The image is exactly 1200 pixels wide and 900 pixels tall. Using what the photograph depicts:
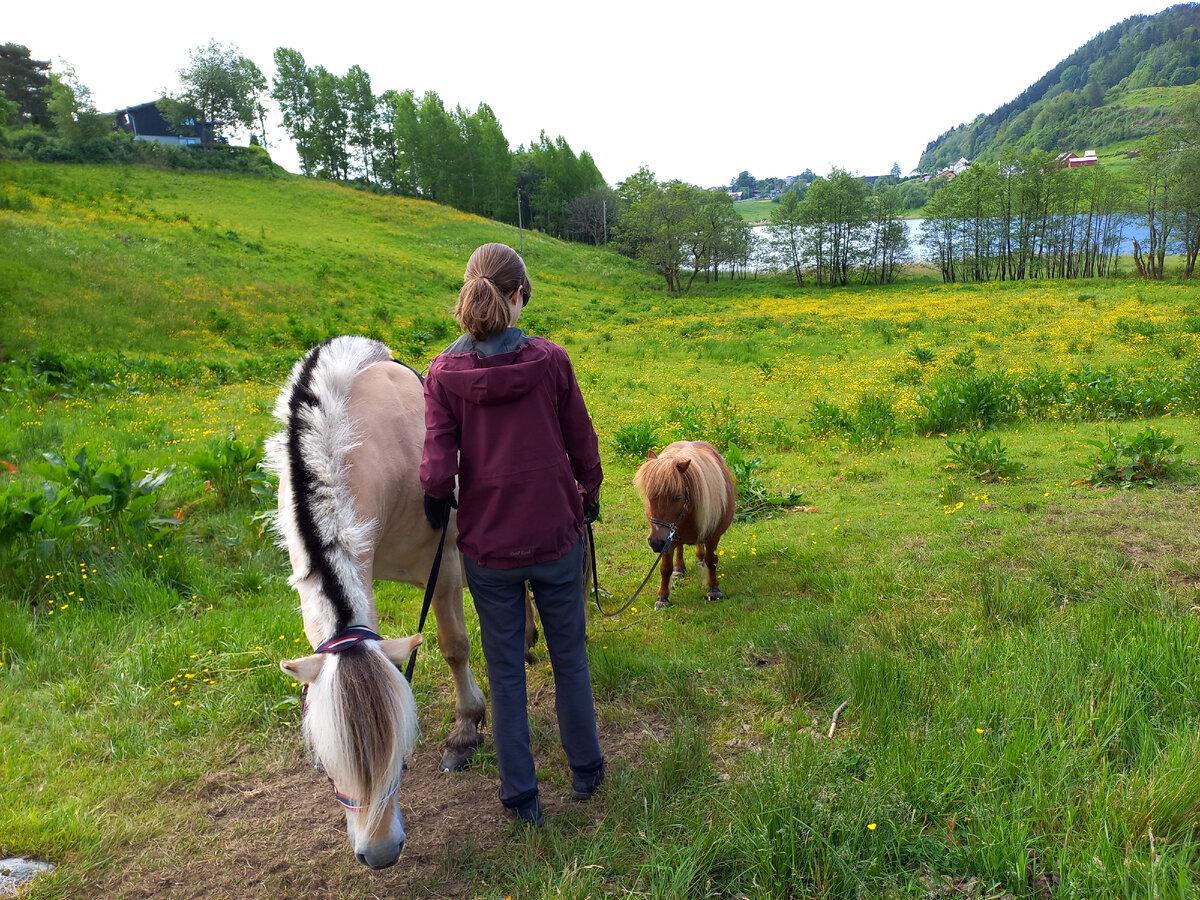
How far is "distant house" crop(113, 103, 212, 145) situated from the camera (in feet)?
210

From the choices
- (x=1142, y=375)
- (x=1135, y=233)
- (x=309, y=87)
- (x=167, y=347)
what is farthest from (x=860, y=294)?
(x=309, y=87)

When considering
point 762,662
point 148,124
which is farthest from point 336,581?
point 148,124

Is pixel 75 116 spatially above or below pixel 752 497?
above

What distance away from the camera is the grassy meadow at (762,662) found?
2320 millimetres

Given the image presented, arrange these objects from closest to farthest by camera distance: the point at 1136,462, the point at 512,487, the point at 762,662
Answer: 1. the point at 512,487
2. the point at 762,662
3. the point at 1136,462

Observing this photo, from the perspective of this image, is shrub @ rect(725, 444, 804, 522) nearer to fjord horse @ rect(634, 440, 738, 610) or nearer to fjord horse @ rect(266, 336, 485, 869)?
fjord horse @ rect(634, 440, 738, 610)

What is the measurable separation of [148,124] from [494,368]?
84203 millimetres

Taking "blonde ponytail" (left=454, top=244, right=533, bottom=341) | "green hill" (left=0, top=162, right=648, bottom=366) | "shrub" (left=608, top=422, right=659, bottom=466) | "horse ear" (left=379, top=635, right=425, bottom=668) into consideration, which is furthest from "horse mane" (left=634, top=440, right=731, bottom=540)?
"green hill" (left=0, top=162, right=648, bottom=366)

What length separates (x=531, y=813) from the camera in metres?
2.81

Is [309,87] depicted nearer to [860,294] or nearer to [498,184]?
[498,184]

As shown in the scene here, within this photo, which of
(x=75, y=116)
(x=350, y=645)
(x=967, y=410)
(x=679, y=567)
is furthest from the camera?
(x=75, y=116)

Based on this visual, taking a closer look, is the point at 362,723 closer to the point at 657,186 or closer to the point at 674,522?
the point at 674,522

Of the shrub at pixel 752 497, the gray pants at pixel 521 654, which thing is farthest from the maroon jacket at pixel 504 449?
the shrub at pixel 752 497

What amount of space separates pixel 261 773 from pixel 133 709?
1.02 metres
